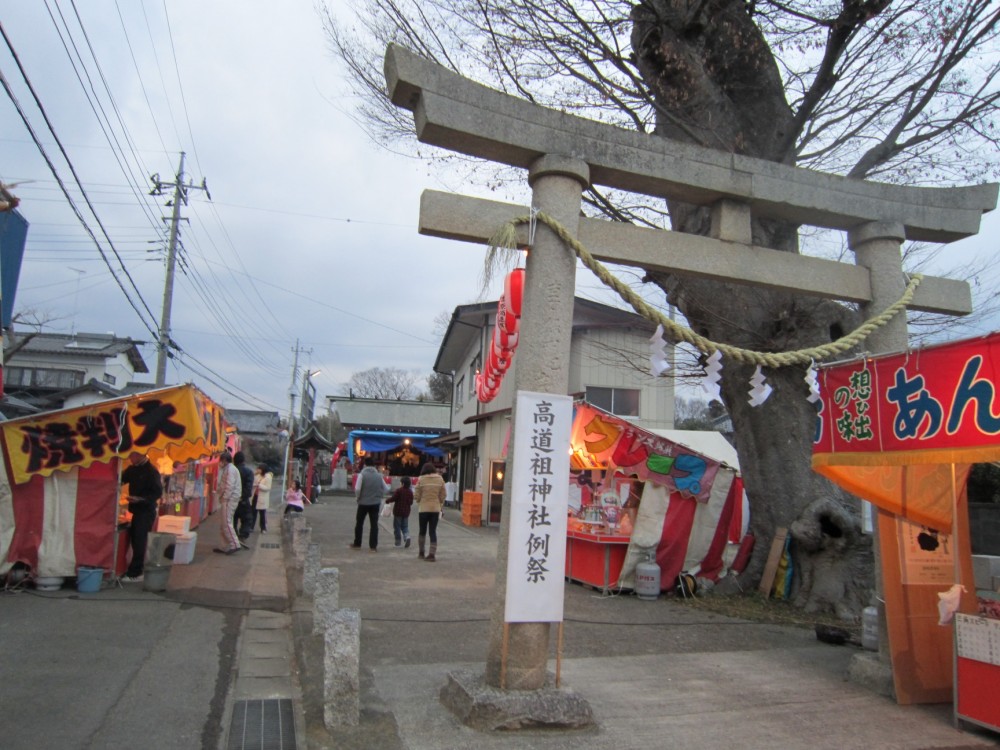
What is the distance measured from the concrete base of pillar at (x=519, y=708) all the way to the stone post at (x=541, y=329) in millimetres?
131

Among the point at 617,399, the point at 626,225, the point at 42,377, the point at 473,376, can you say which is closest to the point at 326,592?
the point at 626,225

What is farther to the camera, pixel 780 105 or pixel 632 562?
pixel 632 562

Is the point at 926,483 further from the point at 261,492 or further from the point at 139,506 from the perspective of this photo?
the point at 261,492

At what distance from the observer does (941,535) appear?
6.10m

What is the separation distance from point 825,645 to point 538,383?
17.4 ft

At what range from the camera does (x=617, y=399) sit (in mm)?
19766

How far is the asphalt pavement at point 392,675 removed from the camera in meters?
4.79

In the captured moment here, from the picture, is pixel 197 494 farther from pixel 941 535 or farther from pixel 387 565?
pixel 941 535

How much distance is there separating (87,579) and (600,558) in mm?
7549

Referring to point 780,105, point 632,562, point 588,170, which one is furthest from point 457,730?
point 780,105

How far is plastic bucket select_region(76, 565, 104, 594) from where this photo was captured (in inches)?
366

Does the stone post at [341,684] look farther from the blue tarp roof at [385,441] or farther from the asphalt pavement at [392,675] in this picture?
the blue tarp roof at [385,441]

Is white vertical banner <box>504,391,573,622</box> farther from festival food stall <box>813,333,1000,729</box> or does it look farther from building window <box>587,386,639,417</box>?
building window <box>587,386,639,417</box>

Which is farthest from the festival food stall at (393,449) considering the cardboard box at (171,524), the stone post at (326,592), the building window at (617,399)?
the stone post at (326,592)
